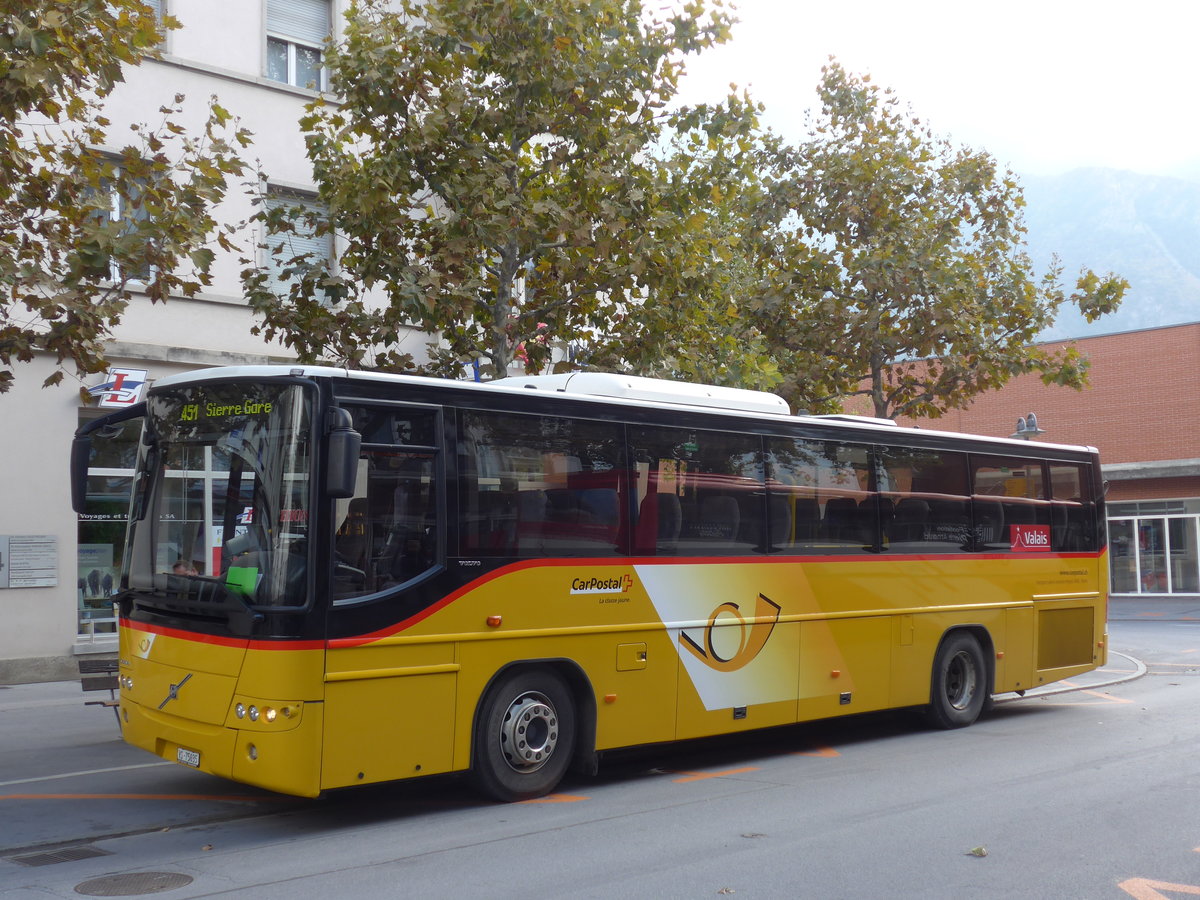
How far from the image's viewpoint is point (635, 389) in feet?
32.8

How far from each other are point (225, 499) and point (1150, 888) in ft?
19.3

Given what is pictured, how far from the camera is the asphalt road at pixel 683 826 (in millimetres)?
6586

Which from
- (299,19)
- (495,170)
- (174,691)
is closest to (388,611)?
(174,691)

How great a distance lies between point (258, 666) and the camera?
24.7 feet

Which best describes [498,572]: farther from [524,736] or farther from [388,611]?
[524,736]

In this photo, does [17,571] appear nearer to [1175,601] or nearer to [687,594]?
[687,594]

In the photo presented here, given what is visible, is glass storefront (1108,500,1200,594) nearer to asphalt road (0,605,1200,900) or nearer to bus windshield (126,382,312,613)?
asphalt road (0,605,1200,900)

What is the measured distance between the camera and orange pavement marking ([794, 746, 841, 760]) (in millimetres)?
11086

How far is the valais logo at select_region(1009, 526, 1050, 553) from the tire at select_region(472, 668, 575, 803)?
6479 mm

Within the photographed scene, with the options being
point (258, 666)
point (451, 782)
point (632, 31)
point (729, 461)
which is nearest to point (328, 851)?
point (258, 666)

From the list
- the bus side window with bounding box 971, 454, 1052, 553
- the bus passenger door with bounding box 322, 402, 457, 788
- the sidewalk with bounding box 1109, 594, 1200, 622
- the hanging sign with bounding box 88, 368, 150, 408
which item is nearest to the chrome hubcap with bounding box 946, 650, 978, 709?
the bus side window with bounding box 971, 454, 1052, 553

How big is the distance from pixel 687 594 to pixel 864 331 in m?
12.7

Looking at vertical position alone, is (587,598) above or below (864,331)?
below

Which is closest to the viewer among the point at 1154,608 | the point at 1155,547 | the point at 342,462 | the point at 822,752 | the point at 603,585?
the point at 342,462
